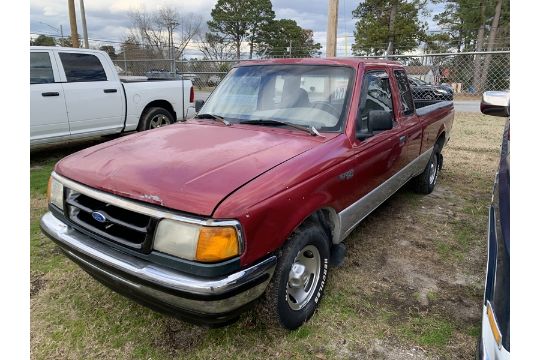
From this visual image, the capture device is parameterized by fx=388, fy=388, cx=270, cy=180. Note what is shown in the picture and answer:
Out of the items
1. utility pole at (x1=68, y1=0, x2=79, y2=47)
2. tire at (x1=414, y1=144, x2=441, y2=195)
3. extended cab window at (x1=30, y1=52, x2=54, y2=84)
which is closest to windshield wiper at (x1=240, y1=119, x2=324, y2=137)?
tire at (x1=414, y1=144, x2=441, y2=195)

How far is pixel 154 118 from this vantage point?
7895 mm

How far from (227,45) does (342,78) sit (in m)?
44.9

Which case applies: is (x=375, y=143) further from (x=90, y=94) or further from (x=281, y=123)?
(x=90, y=94)

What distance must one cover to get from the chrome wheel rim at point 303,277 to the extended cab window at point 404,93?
2188 millimetres

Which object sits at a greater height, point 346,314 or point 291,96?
point 291,96

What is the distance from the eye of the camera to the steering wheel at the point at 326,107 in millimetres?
3178

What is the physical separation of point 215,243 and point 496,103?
2.76m

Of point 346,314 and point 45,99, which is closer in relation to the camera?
point 346,314

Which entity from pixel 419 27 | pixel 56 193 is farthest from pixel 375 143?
pixel 419 27

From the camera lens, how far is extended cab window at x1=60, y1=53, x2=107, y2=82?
6.50 meters

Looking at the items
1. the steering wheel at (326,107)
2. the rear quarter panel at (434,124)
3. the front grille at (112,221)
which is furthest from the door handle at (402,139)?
the front grille at (112,221)

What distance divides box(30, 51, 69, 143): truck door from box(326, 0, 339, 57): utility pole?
550cm

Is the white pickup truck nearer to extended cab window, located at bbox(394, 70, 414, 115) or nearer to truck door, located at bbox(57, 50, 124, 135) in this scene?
truck door, located at bbox(57, 50, 124, 135)

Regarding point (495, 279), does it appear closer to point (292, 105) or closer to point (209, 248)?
point (209, 248)
